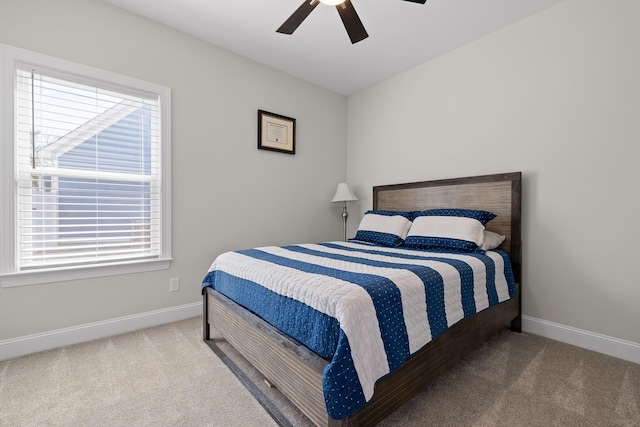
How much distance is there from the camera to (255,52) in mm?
2959

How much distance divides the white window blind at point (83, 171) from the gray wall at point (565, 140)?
113 inches

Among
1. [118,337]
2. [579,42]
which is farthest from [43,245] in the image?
[579,42]

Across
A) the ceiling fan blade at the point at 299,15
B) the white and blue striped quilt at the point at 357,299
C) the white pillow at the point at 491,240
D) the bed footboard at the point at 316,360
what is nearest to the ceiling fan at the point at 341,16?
the ceiling fan blade at the point at 299,15

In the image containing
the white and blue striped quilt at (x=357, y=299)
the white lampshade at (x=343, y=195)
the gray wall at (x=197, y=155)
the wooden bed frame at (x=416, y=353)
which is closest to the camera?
the white and blue striped quilt at (x=357, y=299)

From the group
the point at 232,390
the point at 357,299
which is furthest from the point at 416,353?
the point at 232,390

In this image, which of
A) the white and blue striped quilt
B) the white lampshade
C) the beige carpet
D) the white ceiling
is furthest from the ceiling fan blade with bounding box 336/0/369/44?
the beige carpet

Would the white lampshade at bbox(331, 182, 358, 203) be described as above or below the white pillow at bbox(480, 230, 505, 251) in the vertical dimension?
above

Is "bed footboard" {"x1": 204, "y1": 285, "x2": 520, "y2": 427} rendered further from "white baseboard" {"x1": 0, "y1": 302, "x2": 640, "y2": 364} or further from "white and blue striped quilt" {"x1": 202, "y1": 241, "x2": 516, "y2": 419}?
"white baseboard" {"x1": 0, "y1": 302, "x2": 640, "y2": 364}

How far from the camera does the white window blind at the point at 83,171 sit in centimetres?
202

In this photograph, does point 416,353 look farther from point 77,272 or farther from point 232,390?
point 77,272

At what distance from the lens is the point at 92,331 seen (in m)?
A: 2.23

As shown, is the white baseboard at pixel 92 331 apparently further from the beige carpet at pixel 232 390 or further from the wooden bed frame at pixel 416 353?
the wooden bed frame at pixel 416 353

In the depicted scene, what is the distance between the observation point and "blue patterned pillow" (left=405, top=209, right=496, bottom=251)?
7.51 feet

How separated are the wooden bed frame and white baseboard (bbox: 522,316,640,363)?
127 millimetres
